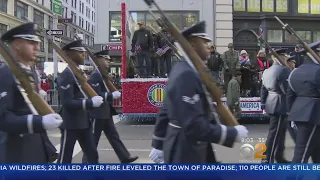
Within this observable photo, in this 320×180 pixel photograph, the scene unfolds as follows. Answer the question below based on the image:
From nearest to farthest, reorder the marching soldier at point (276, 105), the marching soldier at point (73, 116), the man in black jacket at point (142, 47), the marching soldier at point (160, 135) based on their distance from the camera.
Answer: the marching soldier at point (160, 135)
the marching soldier at point (73, 116)
the marching soldier at point (276, 105)
the man in black jacket at point (142, 47)

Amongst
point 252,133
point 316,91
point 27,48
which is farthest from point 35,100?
point 252,133

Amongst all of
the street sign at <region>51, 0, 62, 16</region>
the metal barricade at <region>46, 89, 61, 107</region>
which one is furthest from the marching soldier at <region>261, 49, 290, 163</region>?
the metal barricade at <region>46, 89, 61, 107</region>

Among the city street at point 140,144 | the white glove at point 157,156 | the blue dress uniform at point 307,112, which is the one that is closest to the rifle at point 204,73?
the white glove at point 157,156

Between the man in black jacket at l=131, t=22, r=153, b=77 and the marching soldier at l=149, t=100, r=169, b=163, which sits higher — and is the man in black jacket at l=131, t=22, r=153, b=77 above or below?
above

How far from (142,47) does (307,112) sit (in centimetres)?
777

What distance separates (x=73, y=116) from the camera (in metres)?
5.71

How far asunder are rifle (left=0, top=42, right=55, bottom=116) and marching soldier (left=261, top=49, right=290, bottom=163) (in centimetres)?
454

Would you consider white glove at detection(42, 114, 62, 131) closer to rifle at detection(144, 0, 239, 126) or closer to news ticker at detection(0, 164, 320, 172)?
news ticker at detection(0, 164, 320, 172)

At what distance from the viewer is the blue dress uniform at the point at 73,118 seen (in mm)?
5609

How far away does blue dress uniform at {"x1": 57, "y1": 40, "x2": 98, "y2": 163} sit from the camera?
221 inches

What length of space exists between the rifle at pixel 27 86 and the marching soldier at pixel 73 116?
220 centimetres

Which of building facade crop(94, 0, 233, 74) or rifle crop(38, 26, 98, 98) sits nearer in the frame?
rifle crop(38, 26, 98, 98)

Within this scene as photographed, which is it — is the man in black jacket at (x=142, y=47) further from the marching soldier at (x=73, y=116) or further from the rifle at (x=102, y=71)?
the marching soldier at (x=73, y=116)

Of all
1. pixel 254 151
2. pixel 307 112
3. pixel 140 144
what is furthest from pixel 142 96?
pixel 307 112
